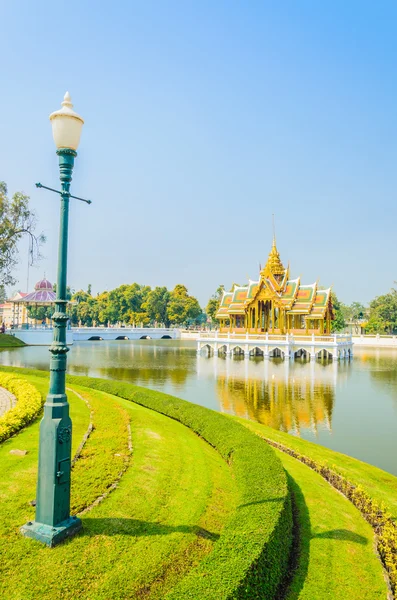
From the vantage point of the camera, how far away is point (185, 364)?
3509cm

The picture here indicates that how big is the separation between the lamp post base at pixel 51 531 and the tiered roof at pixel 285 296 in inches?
1685

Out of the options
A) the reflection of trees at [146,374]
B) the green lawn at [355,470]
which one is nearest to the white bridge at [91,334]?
the reflection of trees at [146,374]

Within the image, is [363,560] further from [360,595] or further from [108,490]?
[108,490]

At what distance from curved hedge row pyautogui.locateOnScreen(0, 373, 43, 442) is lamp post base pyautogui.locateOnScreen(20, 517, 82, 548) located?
3.49 meters

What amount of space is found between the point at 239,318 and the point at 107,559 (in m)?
49.8

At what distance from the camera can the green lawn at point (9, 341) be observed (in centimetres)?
4888

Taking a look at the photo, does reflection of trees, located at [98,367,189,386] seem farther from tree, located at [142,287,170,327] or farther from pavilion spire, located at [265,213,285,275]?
tree, located at [142,287,170,327]

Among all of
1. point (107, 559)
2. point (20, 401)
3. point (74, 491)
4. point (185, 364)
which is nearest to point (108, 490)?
point (74, 491)

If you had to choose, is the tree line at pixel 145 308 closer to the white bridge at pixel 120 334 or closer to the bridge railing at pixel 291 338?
the white bridge at pixel 120 334

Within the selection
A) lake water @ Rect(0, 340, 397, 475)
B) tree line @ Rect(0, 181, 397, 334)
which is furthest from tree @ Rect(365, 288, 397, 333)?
lake water @ Rect(0, 340, 397, 475)

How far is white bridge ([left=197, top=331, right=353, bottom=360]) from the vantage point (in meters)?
41.9

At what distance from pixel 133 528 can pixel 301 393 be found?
17.5m

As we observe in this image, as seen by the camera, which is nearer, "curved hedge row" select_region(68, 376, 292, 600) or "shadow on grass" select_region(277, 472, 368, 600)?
"curved hedge row" select_region(68, 376, 292, 600)

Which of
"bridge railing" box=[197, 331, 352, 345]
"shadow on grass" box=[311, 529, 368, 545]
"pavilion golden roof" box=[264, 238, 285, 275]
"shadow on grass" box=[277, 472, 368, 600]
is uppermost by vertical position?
"pavilion golden roof" box=[264, 238, 285, 275]
